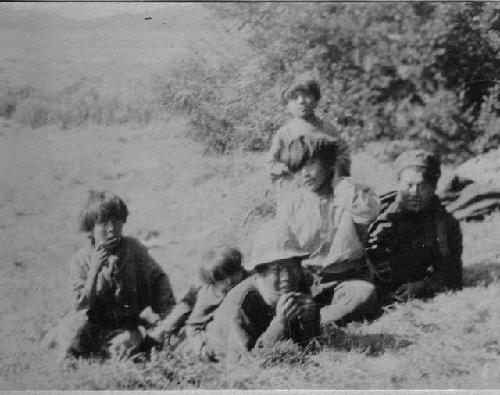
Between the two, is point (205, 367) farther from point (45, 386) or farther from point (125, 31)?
point (125, 31)

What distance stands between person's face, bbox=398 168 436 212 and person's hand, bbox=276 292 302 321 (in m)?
1.15

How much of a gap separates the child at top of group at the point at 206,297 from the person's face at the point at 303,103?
43.0 inches

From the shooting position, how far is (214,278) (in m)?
4.16

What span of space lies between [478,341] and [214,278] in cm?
163

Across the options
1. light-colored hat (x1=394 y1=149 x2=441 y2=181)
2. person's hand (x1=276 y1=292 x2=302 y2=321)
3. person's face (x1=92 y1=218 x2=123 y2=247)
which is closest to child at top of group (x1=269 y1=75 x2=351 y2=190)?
light-colored hat (x1=394 y1=149 x2=441 y2=181)

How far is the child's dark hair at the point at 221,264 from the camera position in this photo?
13.5ft

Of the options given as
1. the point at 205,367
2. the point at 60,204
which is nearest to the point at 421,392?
the point at 205,367

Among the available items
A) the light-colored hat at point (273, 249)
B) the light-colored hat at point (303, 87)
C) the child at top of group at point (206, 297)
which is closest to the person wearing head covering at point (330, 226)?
the light-colored hat at point (273, 249)

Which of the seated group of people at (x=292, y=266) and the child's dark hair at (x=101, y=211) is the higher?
the child's dark hair at (x=101, y=211)

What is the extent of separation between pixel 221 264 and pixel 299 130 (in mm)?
1115

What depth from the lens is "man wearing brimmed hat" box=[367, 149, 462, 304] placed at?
15.1 feet

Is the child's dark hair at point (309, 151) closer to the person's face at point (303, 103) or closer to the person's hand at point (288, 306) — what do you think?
the person's face at point (303, 103)

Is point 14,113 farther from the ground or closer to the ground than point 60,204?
farther from the ground

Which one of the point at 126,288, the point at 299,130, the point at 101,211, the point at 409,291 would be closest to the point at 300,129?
the point at 299,130
